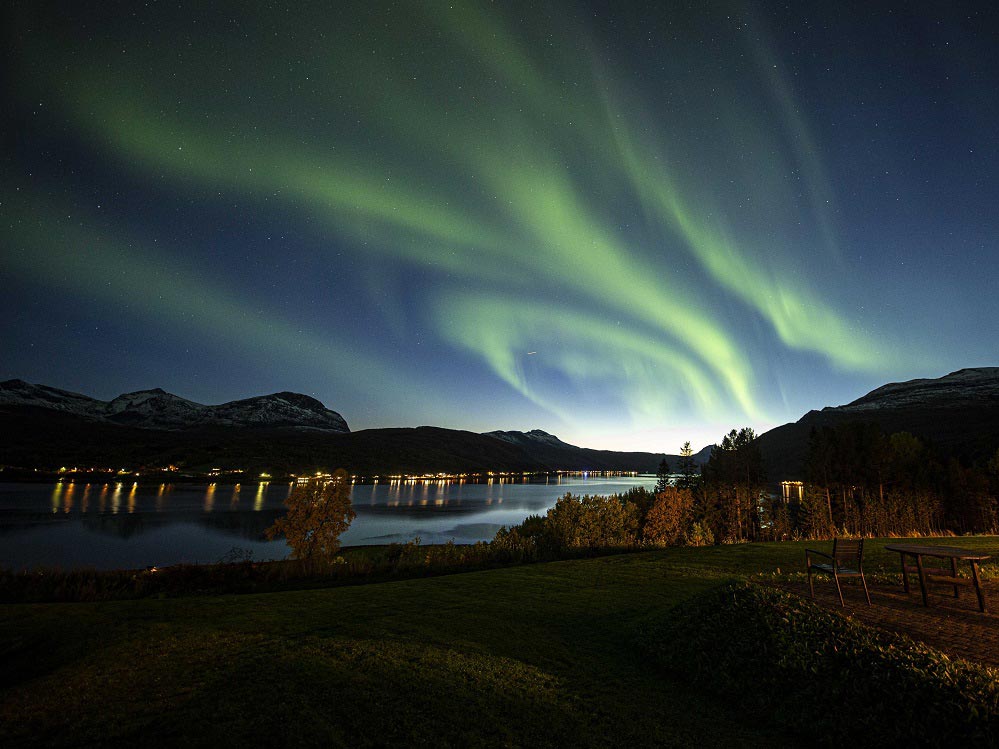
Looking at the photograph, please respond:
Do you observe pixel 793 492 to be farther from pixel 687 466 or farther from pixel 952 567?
pixel 952 567

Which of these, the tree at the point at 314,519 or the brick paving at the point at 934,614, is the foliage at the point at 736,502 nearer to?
the tree at the point at 314,519

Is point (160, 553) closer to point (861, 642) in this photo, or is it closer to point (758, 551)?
point (758, 551)

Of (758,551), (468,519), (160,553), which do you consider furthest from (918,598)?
(468,519)

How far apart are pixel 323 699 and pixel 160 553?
188ft

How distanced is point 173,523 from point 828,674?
81693 mm

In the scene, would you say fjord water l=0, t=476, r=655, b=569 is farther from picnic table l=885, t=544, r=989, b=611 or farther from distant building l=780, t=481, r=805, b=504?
distant building l=780, t=481, r=805, b=504

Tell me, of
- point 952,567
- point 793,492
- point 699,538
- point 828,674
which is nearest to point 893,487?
point 699,538

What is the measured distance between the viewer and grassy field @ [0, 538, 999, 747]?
494 cm

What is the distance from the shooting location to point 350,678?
6156 mm

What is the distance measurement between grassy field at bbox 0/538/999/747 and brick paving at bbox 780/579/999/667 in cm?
311

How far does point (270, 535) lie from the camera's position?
92.7 ft

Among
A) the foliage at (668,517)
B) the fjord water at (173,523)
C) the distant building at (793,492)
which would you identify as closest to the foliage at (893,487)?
the foliage at (668,517)

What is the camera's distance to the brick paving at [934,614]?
6.58 m

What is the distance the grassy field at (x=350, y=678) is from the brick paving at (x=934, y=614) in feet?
10.2
